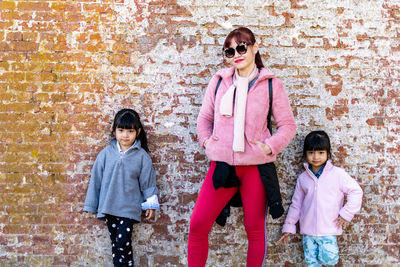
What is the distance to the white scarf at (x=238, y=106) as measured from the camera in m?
2.89

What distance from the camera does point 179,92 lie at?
365 centimetres

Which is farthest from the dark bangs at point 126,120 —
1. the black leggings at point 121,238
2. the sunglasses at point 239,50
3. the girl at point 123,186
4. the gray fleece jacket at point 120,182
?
the sunglasses at point 239,50

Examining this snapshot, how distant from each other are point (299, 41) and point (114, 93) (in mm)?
1881

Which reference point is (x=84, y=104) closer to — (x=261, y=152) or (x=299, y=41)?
(x=261, y=152)

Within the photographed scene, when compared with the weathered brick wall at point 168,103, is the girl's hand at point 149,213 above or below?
below

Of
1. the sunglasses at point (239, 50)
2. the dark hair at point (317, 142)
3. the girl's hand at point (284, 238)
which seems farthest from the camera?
the girl's hand at point (284, 238)

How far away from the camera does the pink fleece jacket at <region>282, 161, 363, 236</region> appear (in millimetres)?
3375

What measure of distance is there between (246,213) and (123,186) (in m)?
1.12

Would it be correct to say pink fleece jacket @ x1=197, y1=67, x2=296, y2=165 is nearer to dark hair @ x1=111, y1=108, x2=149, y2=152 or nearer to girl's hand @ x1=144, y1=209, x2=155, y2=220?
dark hair @ x1=111, y1=108, x2=149, y2=152

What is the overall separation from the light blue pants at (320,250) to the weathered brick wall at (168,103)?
9.2 inches

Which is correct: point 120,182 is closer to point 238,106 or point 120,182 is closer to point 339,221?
point 238,106

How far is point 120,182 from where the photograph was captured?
3.32 meters

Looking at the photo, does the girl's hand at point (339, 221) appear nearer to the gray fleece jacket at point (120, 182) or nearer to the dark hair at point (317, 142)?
the dark hair at point (317, 142)

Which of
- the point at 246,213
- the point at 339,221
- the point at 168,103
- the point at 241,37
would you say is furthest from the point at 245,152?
the point at 339,221
